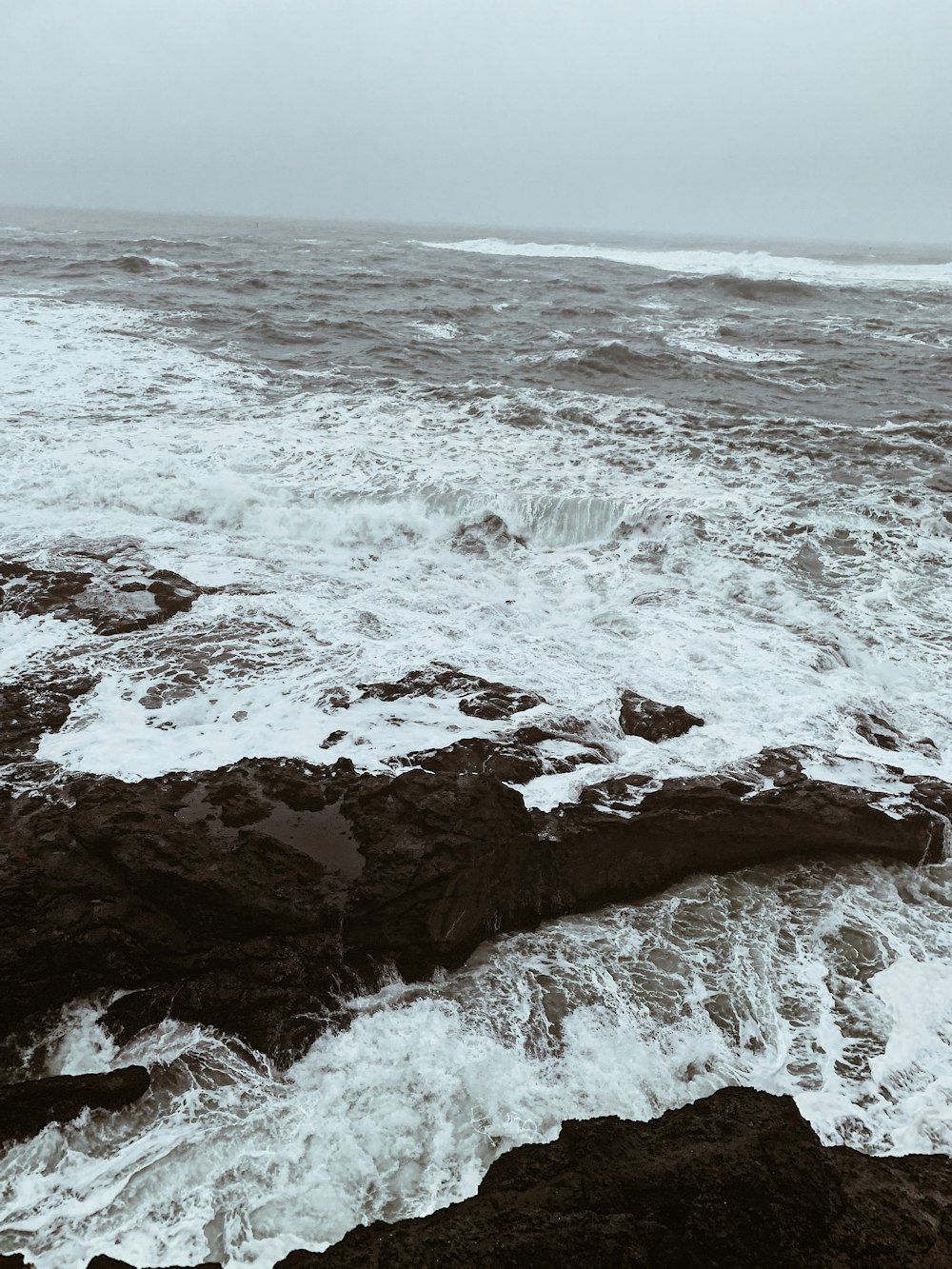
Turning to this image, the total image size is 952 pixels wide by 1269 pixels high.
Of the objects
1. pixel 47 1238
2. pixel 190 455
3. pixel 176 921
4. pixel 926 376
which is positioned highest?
pixel 926 376

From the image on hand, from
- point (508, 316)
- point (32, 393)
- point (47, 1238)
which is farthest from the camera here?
point (508, 316)

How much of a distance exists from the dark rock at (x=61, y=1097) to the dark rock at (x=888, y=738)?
15.2 feet

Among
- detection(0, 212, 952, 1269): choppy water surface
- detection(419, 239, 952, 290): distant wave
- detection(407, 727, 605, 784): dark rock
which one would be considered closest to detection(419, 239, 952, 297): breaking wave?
detection(419, 239, 952, 290): distant wave

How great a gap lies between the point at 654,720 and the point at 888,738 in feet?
5.24

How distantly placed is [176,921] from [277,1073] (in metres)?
0.83

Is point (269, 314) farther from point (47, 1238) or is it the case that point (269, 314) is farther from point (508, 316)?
point (47, 1238)

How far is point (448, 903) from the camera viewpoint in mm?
3781

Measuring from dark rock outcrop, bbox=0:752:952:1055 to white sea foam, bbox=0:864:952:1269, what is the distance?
0.17 meters

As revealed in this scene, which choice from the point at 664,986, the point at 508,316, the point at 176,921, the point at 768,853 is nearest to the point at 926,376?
the point at 508,316

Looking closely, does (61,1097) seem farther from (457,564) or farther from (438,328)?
(438,328)

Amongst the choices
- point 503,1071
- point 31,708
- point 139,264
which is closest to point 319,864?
point 503,1071

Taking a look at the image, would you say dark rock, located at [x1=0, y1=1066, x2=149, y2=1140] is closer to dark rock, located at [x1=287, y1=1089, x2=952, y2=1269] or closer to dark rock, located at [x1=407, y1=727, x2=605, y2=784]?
dark rock, located at [x1=287, y1=1089, x2=952, y2=1269]

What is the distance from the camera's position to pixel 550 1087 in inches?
127

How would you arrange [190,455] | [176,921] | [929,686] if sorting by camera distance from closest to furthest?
[176,921] < [929,686] < [190,455]
